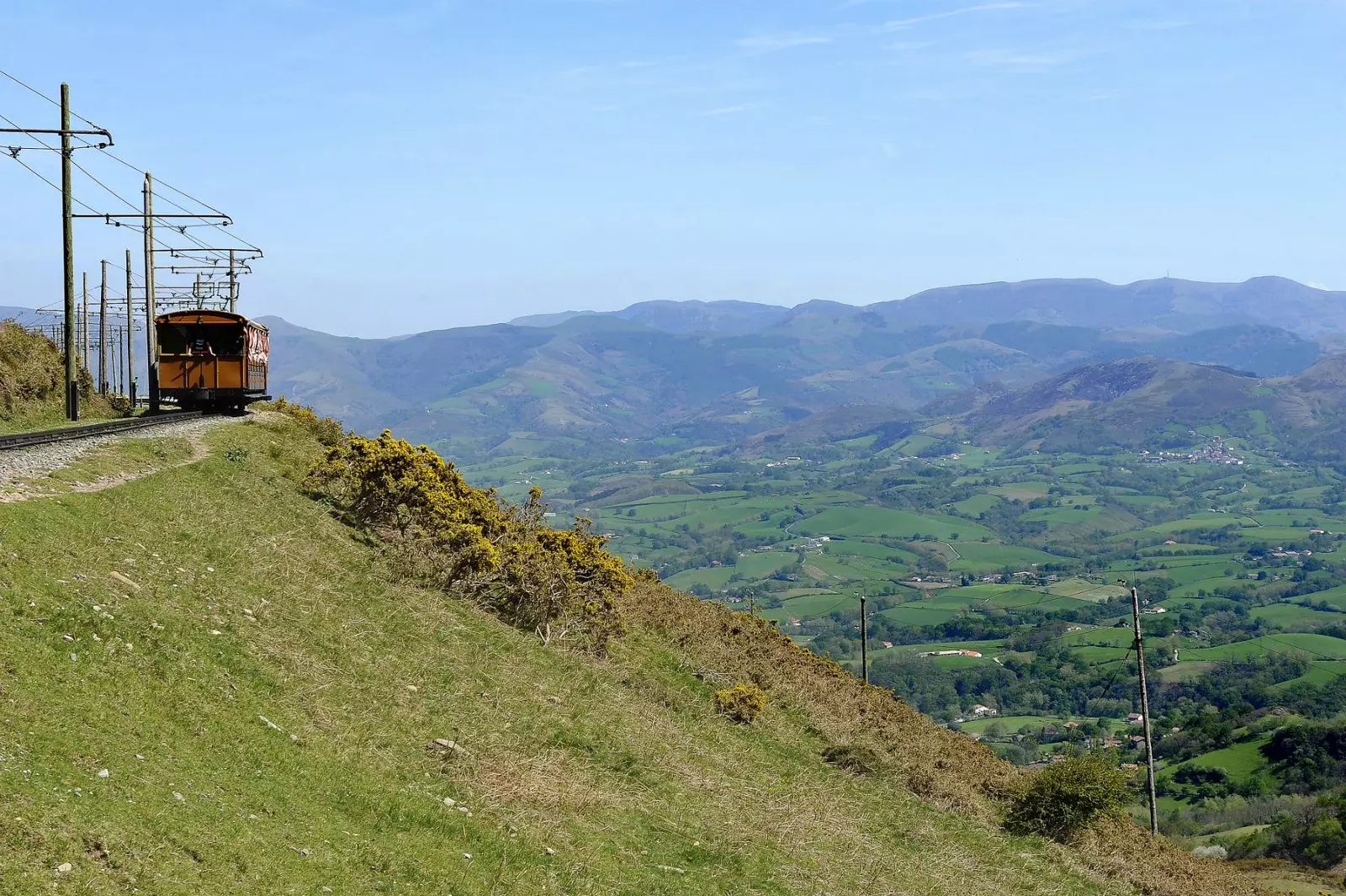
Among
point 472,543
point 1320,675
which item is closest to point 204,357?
point 472,543

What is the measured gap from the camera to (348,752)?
12266mm

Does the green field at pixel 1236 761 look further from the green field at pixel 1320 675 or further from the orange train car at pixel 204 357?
the orange train car at pixel 204 357

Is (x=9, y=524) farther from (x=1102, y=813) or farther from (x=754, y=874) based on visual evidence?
(x=1102, y=813)

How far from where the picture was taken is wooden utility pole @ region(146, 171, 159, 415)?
37.7 m

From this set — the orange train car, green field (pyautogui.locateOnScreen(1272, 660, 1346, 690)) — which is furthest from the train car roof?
green field (pyautogui.locateOnScreen(1272, 660, 1346, 690))

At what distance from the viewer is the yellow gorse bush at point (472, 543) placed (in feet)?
74.5

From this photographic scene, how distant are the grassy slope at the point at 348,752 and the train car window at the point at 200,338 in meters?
16.9

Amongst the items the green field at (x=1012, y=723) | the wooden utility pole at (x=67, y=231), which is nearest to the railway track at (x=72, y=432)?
the wooden utility pole at (x=67, y=231)

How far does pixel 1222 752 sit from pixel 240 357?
318 feet

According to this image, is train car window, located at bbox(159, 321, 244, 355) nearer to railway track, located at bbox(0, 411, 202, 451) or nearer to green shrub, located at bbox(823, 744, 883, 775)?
railway track, located at bbox(0, 411, 202, 451)

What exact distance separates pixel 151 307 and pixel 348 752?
106 ft

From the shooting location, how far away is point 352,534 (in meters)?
22.7

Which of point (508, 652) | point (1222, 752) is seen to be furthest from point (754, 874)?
point (1222, 752)

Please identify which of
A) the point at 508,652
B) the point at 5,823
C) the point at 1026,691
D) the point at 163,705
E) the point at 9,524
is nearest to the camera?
the point at 5,823
